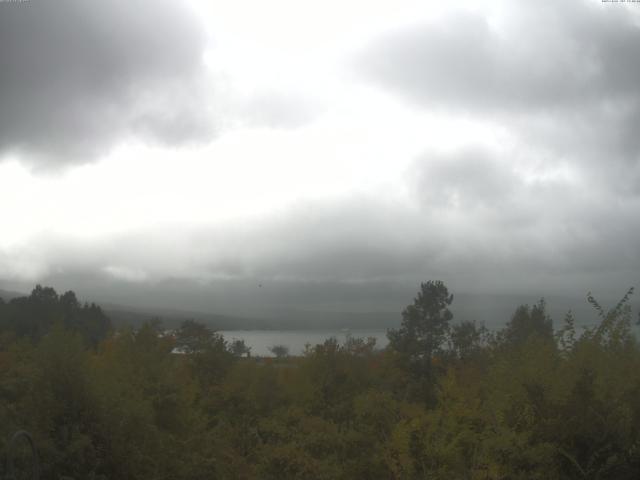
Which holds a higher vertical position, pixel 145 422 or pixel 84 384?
pixel 84 384

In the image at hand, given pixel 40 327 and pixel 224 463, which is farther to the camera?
pixel 40 327

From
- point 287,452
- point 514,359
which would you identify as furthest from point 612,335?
point 287,452

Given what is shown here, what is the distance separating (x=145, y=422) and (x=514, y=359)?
11807 millimetres

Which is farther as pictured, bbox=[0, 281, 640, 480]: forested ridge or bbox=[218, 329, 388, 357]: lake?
bbox=[218, 329, 388, 357]: lake

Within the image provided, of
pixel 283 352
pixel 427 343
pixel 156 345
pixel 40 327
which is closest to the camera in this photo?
pixel 156 345

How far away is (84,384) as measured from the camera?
16.3 metres

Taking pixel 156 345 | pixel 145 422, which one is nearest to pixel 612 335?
pixel 145 422

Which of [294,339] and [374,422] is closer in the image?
[374,422]

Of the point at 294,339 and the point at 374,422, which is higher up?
the point at 374,422

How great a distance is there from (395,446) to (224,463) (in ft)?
25.7

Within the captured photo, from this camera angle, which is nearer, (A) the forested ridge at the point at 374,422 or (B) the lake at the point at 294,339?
(A) the forested ridge at the point at 374,422

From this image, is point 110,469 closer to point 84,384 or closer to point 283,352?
point 84,384

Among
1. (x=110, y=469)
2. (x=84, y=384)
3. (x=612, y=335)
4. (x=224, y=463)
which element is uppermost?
(x=612, y=335)

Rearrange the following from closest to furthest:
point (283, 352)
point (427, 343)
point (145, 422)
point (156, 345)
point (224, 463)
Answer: point (145, 422) < point (224, 463) < point (156, 345) < point (427, 343) < point (283, 352)
